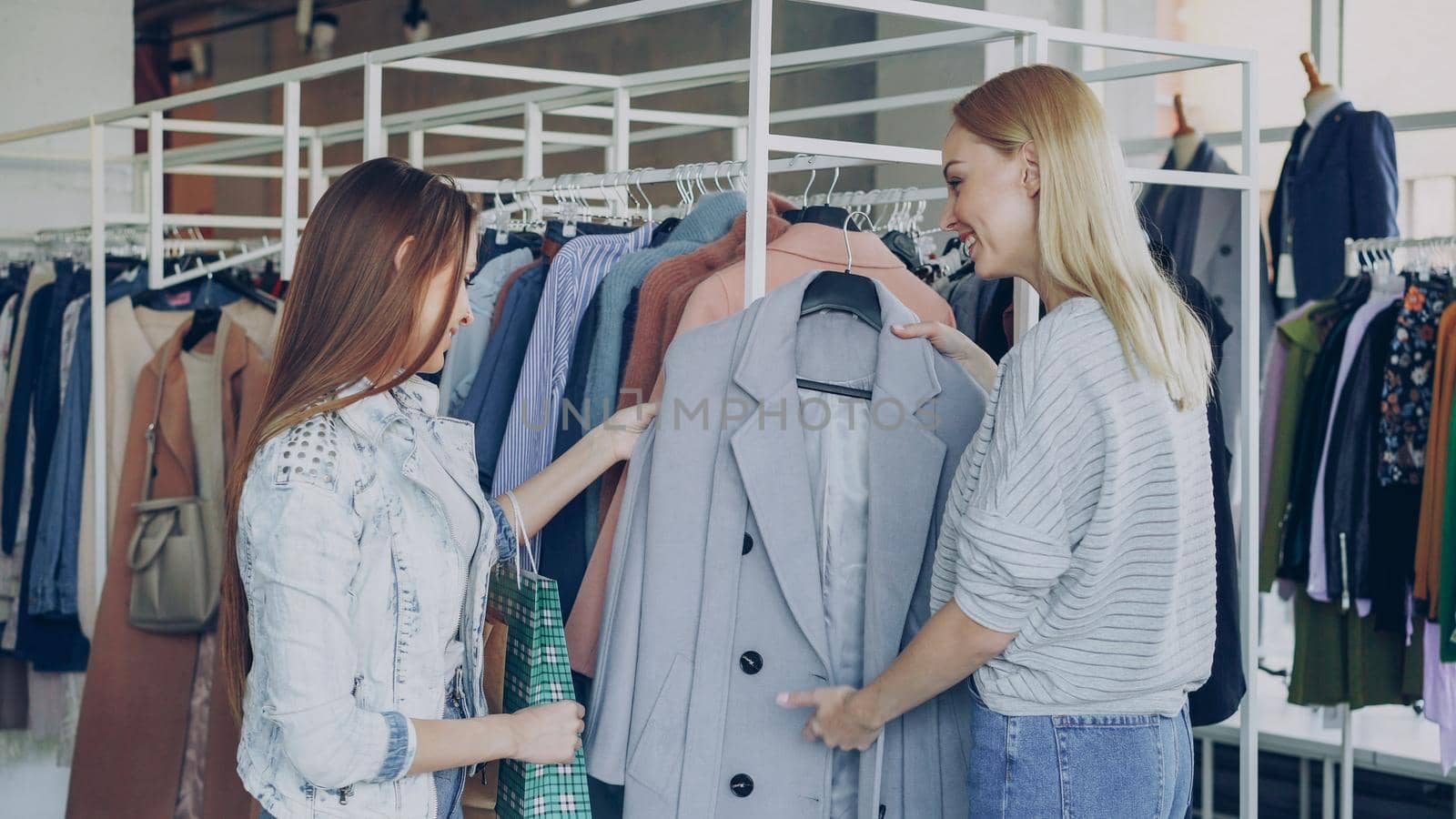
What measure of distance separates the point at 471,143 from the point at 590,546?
6.57 m

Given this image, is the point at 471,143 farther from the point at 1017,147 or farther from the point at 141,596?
the point at 1017,147

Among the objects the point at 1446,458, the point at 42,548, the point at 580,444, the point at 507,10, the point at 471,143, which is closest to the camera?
the point at 580,444

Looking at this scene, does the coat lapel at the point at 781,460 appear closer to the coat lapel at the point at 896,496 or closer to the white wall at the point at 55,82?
the coat lapel at the point at 896,496

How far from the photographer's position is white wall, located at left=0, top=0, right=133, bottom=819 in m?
4.66

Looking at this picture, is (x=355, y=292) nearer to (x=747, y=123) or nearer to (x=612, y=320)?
(x=612, y=320)

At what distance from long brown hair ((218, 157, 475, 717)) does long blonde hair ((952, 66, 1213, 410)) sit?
2.19 ft

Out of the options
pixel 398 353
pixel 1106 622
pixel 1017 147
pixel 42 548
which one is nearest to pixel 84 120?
pixel 42 548

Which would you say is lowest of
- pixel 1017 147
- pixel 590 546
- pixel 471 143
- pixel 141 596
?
pixel 141 596

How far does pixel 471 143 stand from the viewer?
27.2 feet

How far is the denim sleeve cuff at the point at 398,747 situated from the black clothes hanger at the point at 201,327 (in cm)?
200

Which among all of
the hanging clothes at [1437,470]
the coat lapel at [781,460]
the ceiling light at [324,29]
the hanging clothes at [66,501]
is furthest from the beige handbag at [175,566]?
the ceiling light at [324,29]

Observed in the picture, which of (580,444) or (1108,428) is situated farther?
(580,444)

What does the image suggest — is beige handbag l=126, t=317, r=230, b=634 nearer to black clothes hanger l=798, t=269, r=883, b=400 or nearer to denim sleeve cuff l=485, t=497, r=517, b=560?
denim sleeve cuff l=485, t=497, r=517, b=560

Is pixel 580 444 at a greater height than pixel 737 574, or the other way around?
pixel 580 444
